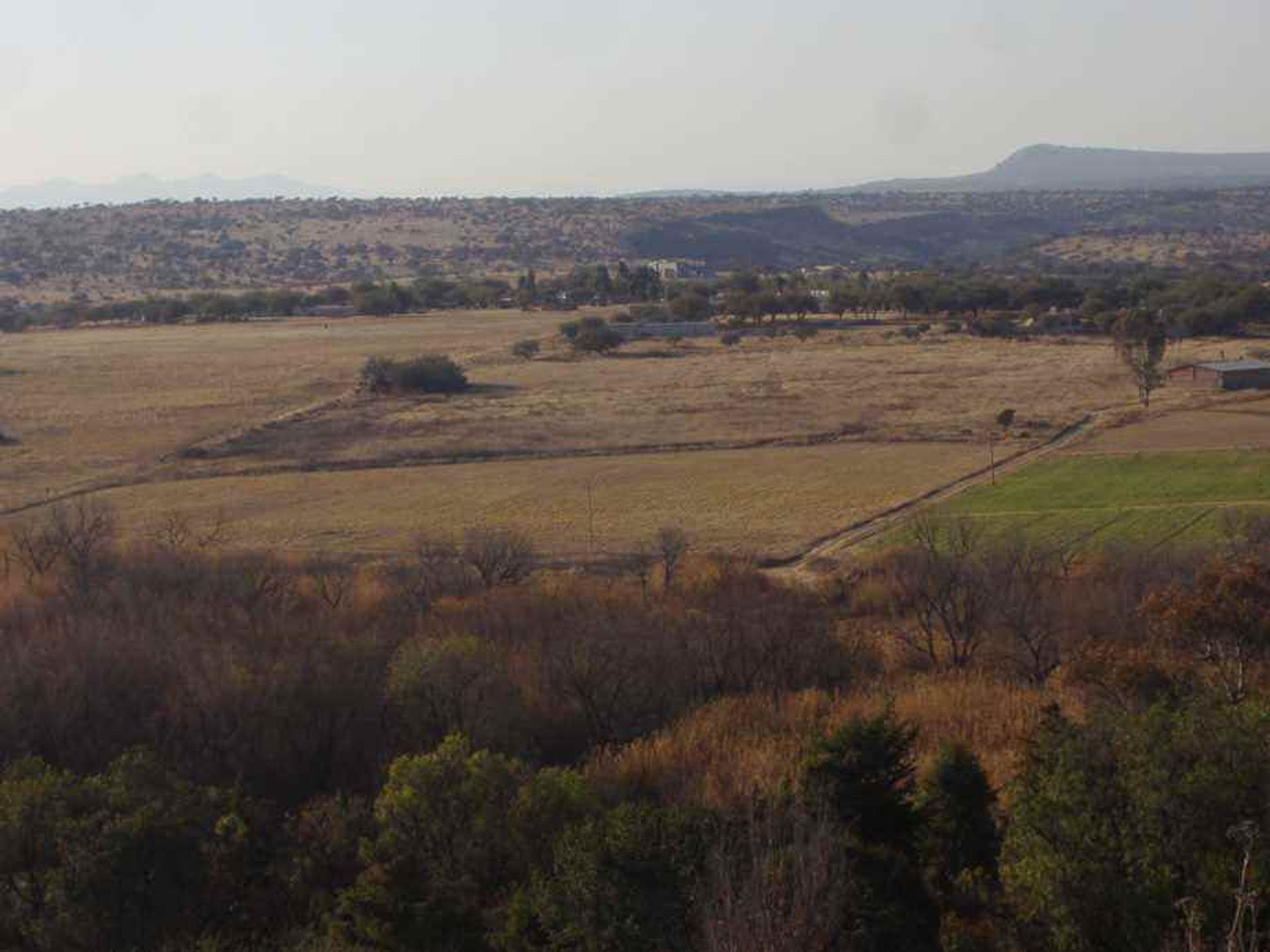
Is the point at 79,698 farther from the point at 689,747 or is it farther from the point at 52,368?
the point at 52,368

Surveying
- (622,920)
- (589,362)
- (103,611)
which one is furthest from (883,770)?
(589,362)

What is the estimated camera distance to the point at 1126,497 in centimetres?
3900

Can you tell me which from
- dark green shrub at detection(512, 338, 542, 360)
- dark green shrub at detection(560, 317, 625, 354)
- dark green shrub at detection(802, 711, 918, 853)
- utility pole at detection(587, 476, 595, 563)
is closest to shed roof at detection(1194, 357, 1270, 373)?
utility pole at detection(587, 476, 595, 563)

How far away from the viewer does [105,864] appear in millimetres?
13852

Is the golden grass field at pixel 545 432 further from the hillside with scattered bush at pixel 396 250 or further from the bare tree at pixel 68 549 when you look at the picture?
the hillside with scattered bush at pixel 396 250

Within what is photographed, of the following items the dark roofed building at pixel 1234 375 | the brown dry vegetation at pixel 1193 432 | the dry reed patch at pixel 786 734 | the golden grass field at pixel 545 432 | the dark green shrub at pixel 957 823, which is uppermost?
the dark green shrub at pixel 957 823

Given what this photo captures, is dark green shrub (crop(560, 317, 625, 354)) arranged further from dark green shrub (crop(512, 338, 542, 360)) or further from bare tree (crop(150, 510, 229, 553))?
bare tree (crop(150, 510, 229, 553))

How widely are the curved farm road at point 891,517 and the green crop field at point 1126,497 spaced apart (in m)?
0.79

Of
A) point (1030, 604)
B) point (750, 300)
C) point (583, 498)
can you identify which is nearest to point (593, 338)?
→ point (750, 300)

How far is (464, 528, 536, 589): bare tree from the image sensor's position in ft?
100

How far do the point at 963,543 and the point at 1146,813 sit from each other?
19.0 m

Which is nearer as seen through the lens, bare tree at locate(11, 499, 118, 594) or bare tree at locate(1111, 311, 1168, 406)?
bare tree at locate(11, 499, 118, 594)

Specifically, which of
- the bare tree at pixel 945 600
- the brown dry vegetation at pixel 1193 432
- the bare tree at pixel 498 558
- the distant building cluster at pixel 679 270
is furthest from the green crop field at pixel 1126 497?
the distant building cluster at pixel 679 270

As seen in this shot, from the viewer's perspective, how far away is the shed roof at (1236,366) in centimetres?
6162
